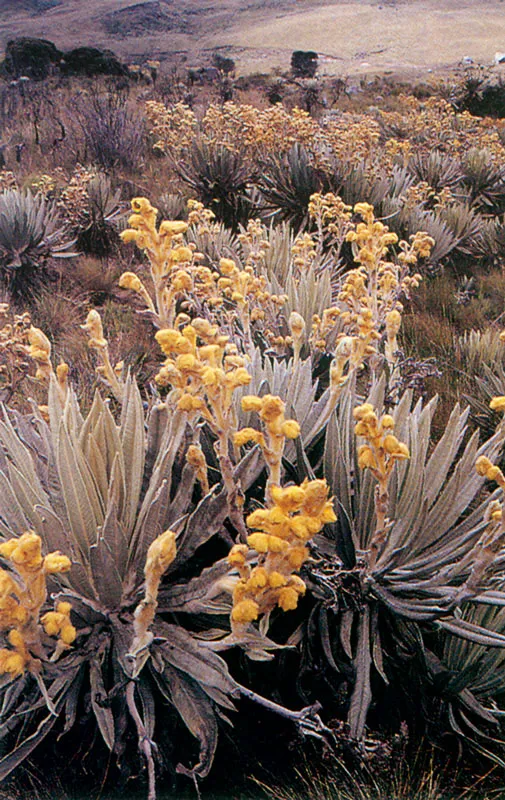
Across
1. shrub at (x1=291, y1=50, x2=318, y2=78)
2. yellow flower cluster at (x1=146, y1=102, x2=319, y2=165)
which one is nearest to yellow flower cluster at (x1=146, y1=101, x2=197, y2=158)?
yellow flower cluster at (x1=146, y1=102, x2=319, y2=165)

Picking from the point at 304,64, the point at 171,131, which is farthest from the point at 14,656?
the point at 304,64

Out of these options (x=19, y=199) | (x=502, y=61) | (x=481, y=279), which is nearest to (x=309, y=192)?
(x=481, y=279)

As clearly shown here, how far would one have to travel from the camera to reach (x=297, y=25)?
10383mm

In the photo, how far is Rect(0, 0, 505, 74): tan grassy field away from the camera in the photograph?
9391mm

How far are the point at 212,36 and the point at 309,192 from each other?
7.22 metres

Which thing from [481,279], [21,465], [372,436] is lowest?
[481,279]

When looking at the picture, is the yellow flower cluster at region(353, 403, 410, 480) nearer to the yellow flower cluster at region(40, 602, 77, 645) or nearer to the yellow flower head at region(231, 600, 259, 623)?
the yellow flower head at region(231, 600, 259, 623)

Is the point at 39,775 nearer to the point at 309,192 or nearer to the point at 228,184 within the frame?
the point at 309,192

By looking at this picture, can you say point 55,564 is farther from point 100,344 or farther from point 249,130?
point 249,130

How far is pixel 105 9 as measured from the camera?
10102 mm

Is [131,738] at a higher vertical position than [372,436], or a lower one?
lower

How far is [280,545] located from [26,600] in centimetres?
42

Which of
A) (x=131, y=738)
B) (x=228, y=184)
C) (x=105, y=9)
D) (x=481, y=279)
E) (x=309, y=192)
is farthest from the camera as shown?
(x=105, y=9)

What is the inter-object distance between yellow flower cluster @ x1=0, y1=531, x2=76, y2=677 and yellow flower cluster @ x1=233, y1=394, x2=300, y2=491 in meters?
0.35
